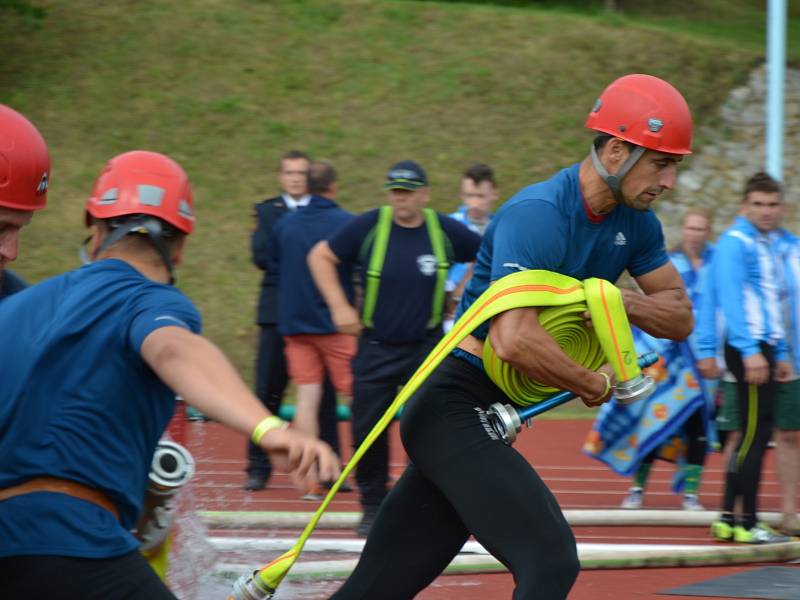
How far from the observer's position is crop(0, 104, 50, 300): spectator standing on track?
11.0ft

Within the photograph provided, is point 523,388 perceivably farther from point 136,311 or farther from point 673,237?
point 673,237

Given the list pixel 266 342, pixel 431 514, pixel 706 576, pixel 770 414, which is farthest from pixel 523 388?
pixel 266 342

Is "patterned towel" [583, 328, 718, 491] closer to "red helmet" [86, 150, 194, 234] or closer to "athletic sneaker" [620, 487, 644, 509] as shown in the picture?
"athletic sneaker" [620, 487, 644, 509]

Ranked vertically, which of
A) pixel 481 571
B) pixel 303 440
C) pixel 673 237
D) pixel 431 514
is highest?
pixel 303 440

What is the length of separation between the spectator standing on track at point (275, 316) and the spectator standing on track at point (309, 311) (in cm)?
20

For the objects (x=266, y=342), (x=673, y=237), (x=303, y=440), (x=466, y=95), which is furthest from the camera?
(x=466, y=95)

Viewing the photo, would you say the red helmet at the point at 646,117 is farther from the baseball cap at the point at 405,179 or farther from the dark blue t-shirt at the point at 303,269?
the dark blue t-shirt at the point at 303,269

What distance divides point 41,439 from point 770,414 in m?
5.36

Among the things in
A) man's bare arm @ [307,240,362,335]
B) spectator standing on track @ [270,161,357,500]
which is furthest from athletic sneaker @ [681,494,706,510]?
man's bare arm @ [307,240,362,335]

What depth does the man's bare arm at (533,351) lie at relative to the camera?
4.12 m

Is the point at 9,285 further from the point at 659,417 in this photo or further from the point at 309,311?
the point at 659,417

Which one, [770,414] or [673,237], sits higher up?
[770,414]

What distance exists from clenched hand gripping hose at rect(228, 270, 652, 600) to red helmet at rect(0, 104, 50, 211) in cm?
128

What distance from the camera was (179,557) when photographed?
5.95m
